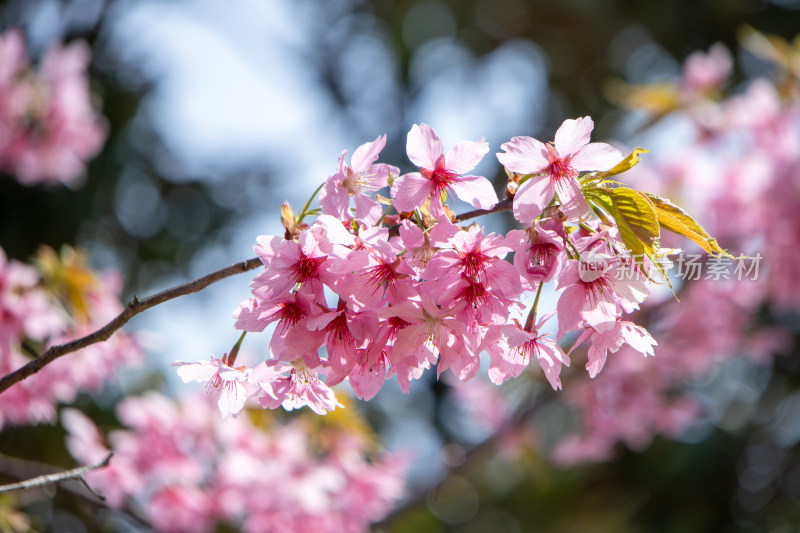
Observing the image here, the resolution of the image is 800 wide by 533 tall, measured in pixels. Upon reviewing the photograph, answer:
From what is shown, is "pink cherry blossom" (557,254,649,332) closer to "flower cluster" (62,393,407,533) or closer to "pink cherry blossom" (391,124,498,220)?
"pink cherry blossom" (391,124,498,220)

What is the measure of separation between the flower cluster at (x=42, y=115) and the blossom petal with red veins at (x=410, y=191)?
2391 mm

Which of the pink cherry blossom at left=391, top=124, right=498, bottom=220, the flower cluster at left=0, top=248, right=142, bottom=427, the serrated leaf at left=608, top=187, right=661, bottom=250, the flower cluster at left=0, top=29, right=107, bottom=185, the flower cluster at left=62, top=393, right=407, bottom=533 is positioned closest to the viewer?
the serrated leaf at left=608, top=187, right=661, bottom=250

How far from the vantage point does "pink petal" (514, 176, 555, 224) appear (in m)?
0.79

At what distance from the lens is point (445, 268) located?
825 mm

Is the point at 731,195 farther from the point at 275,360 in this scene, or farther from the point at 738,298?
the point at 275,360

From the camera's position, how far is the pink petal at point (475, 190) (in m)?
0.87

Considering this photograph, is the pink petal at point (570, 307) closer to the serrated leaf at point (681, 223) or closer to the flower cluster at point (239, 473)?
the serrated leaf at point (681, 223)

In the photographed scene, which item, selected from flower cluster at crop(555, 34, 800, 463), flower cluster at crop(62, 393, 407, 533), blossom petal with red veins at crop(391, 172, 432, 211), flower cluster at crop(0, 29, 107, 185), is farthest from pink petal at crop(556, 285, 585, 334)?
flower cluster at crop(0, 29, 107, 185)

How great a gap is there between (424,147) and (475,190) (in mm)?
86

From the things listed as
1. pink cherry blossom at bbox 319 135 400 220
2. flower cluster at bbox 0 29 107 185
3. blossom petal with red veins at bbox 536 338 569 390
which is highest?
flower cluster at bbox 0 29 107 185

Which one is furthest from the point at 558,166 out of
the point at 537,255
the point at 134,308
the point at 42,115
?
the point at 42,115

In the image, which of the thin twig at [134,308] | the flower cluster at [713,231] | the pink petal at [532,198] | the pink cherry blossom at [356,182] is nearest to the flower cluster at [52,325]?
the thin twig at [134,308]

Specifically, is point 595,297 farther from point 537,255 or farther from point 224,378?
point 224,378

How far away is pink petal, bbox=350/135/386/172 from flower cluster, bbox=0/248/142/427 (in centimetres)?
126
